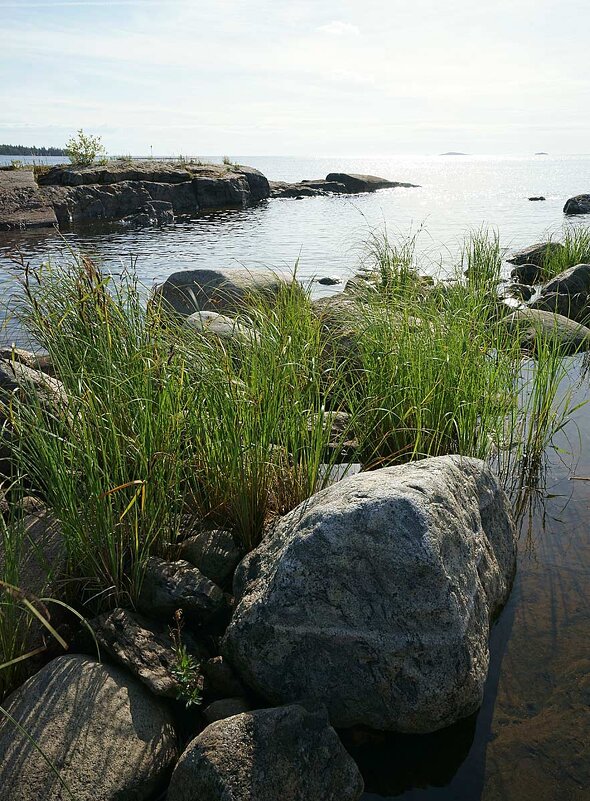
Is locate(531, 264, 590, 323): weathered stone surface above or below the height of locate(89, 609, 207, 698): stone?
above

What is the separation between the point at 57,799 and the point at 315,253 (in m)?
17.0

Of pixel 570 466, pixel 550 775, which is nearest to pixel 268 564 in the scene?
pixel 550 775

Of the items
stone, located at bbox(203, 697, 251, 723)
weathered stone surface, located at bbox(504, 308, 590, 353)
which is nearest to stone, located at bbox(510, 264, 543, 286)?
weathered stone surface, located at bbox(504, 308, 590, 353)

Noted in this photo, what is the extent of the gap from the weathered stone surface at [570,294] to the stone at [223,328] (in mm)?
5280

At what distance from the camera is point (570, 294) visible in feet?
31.6

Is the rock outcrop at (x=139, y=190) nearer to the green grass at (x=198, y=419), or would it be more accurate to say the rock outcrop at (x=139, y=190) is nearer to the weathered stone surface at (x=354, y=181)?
the weathered stone surface at (x=354, y=181)

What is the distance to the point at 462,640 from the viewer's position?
105 inches

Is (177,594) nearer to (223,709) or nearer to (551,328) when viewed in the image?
(223,709)

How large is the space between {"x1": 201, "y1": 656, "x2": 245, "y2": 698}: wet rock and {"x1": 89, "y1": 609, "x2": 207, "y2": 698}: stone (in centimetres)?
8

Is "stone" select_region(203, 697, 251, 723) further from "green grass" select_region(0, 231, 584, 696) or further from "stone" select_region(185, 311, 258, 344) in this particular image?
"stone" select_region(185, 311, 258, 344)

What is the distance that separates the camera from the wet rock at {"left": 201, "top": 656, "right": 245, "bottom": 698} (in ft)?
9.41

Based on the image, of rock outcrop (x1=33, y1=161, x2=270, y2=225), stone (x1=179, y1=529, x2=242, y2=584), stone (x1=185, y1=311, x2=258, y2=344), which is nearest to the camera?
stone (x1=179, y1=529, x2=242, y2=584)

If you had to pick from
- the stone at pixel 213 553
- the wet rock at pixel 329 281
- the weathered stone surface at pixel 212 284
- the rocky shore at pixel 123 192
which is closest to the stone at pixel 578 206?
the rocky shore at pixel 123 192

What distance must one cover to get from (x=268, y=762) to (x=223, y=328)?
402 centimetres
